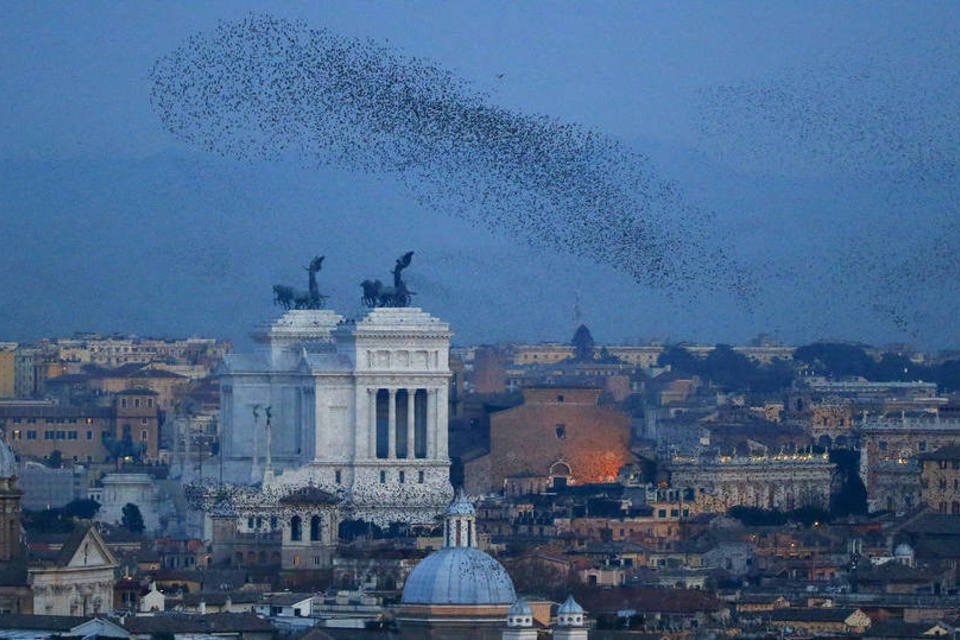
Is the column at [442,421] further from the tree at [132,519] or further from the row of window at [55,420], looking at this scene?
the row of window at [55,420]

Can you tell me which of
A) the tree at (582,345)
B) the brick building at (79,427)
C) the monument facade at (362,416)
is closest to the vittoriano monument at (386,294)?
the monument facade at (362,416)

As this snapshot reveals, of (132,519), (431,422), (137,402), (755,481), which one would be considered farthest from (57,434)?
(132,519)

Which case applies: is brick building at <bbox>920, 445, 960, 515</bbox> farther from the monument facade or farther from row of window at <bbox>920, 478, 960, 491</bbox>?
the monument facade

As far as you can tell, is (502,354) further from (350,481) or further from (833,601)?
(833,601)

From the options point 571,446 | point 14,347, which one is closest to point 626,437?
point 571,446

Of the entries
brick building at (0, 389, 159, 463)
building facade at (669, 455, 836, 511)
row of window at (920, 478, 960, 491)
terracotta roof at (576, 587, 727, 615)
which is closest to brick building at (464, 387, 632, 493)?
building facade at (669, 455, 836, 511)
